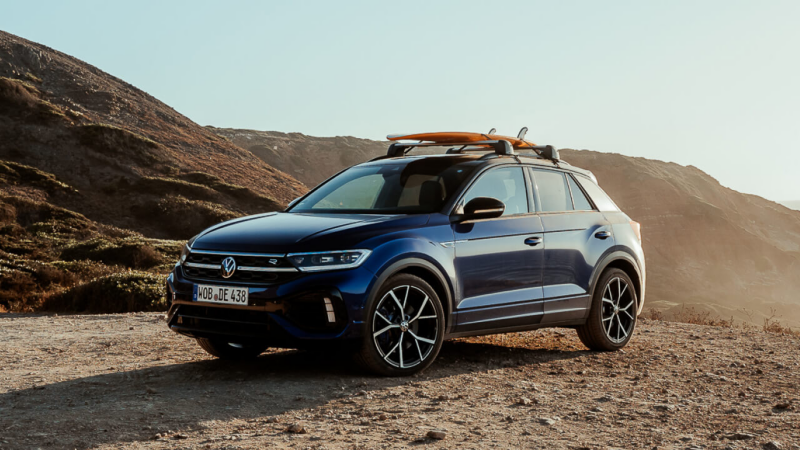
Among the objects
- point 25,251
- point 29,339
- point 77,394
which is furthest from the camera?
point 25,251

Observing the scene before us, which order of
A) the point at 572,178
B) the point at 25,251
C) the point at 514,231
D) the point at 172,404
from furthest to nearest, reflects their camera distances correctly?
1. the point at 25,251
2. the point at 572,178
3. the point at 514,231
4. the point at 172,404

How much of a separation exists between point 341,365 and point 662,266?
302 feet

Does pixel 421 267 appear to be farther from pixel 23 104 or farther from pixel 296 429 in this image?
pixel 23 104

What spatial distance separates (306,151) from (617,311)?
92.2 m

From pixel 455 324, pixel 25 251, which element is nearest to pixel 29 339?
pixel 455 324

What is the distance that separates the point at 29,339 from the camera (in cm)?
971

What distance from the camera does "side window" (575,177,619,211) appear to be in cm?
868

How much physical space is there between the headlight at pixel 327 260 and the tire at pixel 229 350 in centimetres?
170

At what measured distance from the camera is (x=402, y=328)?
6391mm

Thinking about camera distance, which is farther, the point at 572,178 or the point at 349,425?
the point at 572,178

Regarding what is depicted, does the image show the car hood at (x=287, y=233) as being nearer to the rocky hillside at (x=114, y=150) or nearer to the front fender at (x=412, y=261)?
the front fender at (x=412, y=261)

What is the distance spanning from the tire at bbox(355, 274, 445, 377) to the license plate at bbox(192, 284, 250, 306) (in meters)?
0.92

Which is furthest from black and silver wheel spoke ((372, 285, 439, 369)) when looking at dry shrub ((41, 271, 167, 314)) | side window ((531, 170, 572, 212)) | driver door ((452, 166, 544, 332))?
dry shrub ((41, 271, 167, 314))

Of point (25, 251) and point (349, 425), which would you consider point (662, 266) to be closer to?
point (25, 251)
